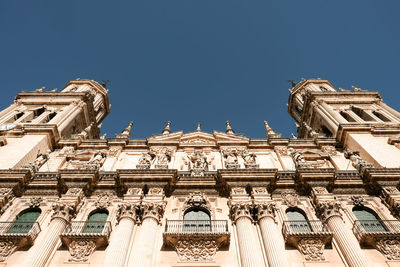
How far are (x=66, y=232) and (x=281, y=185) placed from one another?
419 inches

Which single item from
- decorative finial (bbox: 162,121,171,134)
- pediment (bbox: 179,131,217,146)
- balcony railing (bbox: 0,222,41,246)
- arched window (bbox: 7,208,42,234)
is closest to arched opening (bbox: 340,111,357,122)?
pediment (bbox: 179,131,217,146)

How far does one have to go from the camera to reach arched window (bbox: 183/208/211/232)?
48.4ft

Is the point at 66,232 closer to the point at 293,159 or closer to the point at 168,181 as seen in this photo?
the point at 168,181

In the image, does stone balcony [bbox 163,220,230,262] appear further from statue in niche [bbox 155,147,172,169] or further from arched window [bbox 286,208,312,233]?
statue in niche [bbox 155,147,172,169]

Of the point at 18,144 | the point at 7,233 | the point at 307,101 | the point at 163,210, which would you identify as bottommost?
the point at 7,233

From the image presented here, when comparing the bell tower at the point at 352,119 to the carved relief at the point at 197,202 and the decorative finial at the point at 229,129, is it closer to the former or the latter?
the decorative finial at the point at 229,129

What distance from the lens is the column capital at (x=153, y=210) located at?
48.6 ft

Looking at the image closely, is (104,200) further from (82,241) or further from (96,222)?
(82,241)

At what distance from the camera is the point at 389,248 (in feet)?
43.1

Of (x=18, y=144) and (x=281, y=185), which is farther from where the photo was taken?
(x=18, y=144)

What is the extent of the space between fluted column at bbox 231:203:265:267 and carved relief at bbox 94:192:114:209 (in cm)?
613

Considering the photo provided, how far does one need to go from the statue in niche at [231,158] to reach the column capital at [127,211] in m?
6.07

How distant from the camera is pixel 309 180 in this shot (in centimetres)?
1695

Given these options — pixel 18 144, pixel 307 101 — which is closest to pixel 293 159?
pixel 307 101
